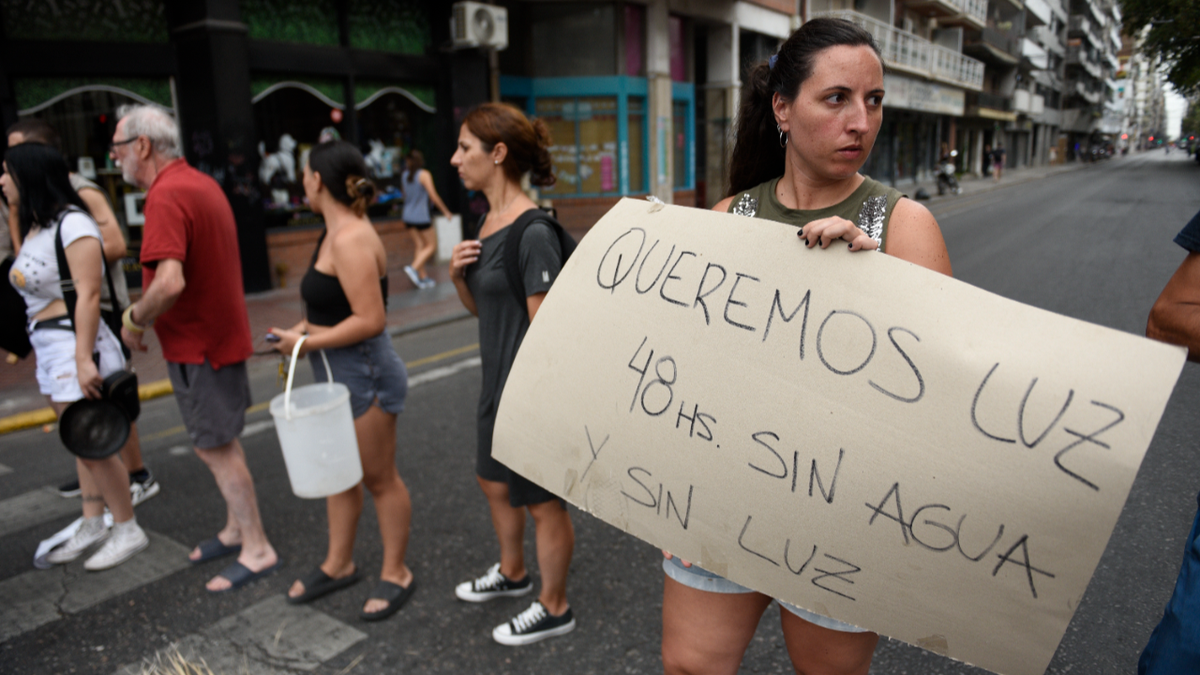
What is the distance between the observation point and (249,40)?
10.2m

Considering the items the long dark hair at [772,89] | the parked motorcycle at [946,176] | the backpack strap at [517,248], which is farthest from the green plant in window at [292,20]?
the parked motorcycle at [946,176]

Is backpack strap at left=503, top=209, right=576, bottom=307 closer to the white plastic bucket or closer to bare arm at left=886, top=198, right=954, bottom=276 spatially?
the white plastic bucket

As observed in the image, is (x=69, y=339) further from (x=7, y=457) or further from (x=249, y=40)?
(x=249, y=40)

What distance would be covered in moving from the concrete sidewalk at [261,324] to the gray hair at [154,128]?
1.55m

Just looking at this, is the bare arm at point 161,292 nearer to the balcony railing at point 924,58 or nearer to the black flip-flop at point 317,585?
the black flip-flop at point 317,585

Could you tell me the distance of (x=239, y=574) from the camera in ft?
10.5

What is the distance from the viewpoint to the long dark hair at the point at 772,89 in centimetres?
153

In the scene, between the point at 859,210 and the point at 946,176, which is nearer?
the point at 859,210

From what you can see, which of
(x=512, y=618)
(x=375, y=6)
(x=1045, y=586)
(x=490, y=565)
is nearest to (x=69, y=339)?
(x=490, y=565)

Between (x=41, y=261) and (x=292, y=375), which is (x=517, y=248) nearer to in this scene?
(x=292, y=375)

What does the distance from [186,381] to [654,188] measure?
14.9 meters

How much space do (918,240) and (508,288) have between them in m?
1.33

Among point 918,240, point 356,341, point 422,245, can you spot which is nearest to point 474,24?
point 422,245

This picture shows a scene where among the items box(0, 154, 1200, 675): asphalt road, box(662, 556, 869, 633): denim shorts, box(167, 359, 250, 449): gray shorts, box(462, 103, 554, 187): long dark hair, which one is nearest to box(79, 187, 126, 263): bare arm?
box(167, 359, 250, 449): gray shorts
